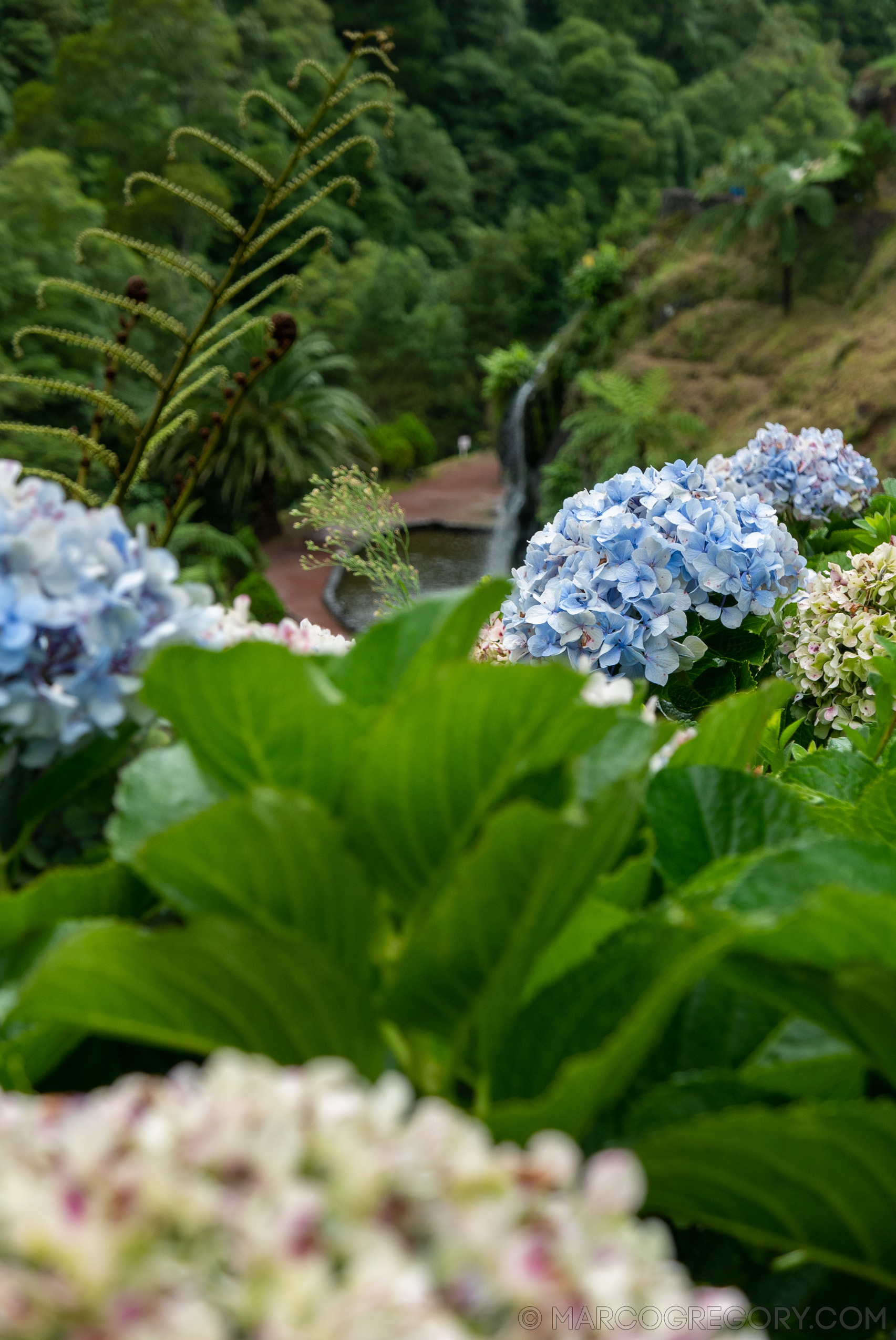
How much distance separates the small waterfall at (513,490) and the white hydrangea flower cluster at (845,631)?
36.4 ft

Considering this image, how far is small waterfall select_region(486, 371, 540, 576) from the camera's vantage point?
13930 mm

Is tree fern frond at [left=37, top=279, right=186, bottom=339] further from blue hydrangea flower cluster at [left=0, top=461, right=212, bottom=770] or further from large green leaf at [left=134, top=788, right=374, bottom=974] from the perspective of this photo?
large green leaf at [left=134, top=788, right=374, bottom=974]

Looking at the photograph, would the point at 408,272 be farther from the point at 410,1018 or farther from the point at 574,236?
the point at 410,1018

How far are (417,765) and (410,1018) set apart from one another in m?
0.14

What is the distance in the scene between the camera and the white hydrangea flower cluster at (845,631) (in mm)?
1959

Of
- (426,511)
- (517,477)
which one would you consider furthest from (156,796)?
(426,511)

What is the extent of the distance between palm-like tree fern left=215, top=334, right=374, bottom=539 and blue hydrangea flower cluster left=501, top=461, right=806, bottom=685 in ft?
49.9

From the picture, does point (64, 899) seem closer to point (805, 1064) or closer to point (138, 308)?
point (805, 1064)

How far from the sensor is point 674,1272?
412 mm

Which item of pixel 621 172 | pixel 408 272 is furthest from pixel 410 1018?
pixel 621 172

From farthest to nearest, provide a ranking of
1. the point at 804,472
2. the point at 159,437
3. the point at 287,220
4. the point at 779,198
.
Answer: the point at 779,198 → the point at 804,472 → the point at 287,220 → the point at 159,437

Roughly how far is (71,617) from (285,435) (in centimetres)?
1722

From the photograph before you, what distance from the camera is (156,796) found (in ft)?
2.16

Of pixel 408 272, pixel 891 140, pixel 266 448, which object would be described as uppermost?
pixel 891 140
